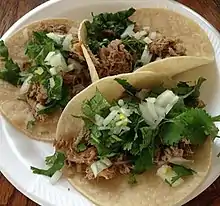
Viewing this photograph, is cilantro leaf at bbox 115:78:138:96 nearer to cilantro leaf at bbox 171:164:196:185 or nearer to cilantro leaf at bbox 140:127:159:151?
cilantro leaf at bbox 140:127:159:151

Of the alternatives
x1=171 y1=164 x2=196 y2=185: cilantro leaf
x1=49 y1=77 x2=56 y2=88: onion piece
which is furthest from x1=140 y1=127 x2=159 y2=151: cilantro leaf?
x1=49 y1=77 x2=56 y2=88: onion piece

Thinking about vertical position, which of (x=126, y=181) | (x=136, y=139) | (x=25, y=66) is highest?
(x=25, y=66)

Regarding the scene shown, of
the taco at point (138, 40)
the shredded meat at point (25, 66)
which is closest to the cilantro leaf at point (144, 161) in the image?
the taco at point (138, 40)

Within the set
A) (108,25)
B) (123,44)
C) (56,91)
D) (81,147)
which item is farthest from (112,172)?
(108,25)

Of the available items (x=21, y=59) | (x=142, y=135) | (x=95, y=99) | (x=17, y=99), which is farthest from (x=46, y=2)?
(x=142, y=135)

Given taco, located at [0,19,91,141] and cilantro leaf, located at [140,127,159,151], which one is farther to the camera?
taco, located at [0,19,91,141]

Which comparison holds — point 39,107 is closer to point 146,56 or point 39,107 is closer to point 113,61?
point 113,61

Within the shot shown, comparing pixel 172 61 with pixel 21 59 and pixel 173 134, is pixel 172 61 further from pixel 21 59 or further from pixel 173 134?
pixel 21 59
